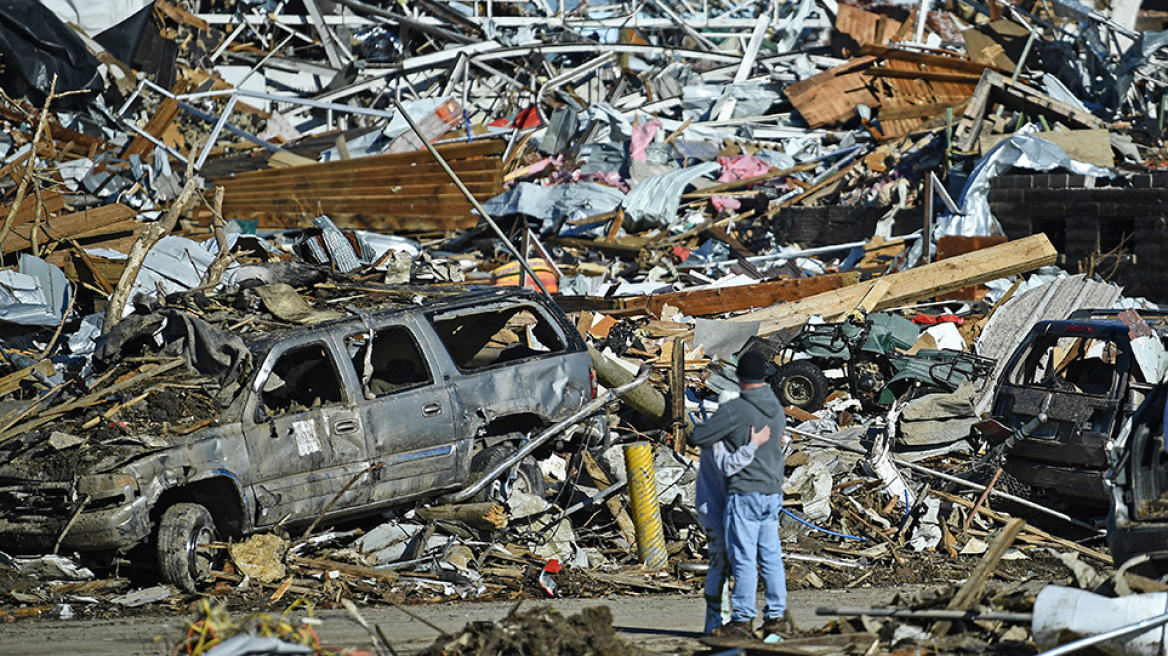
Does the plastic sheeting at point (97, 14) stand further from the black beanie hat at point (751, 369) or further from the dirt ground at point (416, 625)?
the black beanie hat at point (751, 369)

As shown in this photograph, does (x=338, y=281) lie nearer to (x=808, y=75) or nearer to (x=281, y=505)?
(x=281, y=505)

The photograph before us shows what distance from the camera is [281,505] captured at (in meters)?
8.35

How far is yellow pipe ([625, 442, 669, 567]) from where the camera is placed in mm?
8633

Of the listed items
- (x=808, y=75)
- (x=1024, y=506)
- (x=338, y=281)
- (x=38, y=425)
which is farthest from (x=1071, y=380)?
(x=808, y=75)

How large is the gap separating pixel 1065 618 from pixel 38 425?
6.68 meters

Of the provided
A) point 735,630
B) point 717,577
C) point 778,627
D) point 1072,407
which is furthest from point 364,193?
point 778,627

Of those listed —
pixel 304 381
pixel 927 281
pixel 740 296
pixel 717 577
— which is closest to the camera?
pixel 717 577

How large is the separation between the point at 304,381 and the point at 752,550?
4.02 m

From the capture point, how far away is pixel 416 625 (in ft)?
23.4

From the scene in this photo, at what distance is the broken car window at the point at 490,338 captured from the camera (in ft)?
33.5

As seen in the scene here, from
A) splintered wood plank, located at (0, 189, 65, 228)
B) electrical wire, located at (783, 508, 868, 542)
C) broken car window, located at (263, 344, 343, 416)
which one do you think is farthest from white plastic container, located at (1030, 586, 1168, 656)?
splintered wood plank, located at (0, 189, 65, 228)

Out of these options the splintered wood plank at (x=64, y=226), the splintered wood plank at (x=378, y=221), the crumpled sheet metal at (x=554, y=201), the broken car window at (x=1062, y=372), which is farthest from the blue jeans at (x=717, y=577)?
the splintered wood plank at (x=378, y=221)

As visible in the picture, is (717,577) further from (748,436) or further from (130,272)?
(130,272)

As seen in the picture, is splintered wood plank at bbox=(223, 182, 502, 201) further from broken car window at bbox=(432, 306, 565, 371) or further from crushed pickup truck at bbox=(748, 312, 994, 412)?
broken car window at bbox=(432, 306, 565, 371)
